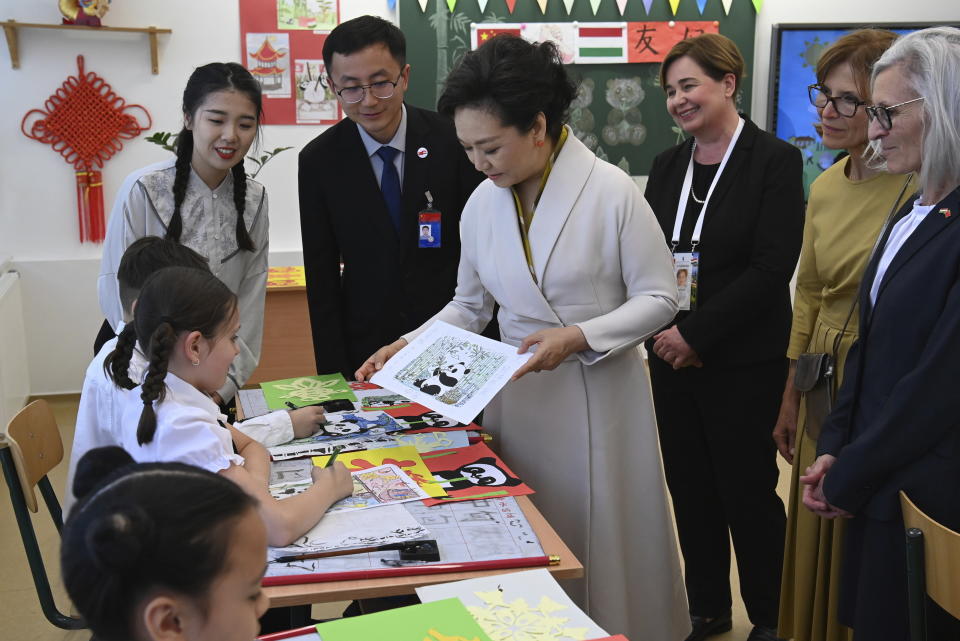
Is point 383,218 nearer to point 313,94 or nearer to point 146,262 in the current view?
point 146,262

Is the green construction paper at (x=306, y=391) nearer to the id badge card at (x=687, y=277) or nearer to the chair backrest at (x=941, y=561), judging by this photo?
the id badge card at (x=687, y=277)

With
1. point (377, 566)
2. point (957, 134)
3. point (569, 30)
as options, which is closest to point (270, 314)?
point (569, 30)

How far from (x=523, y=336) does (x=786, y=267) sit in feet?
2.72

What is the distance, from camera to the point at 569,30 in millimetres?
5273

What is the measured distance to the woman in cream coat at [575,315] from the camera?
1863 millimetres

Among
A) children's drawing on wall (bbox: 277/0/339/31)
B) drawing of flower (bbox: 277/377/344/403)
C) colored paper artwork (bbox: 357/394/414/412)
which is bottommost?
colored paper artwork (bbox: 357/394/414/412)

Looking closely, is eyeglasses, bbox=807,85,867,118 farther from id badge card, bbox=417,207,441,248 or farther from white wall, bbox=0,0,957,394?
white wall, bbox=0,0,957,394

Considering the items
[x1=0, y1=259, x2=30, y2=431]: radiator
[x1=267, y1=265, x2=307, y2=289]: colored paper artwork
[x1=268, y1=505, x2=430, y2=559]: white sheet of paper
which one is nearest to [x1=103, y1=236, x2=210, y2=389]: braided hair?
[x1=268, y1=505, x2=430, y2=559]: white sheet of paper

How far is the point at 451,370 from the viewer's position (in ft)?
6.35

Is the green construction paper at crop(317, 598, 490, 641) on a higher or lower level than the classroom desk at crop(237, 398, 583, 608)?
higher

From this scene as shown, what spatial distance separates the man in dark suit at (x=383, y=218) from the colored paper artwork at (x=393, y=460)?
74 cm

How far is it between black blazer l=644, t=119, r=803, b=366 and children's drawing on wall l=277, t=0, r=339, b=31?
329 centimetres

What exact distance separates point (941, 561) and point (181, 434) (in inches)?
47.9

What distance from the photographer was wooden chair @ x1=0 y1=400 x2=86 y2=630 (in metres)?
1.99
